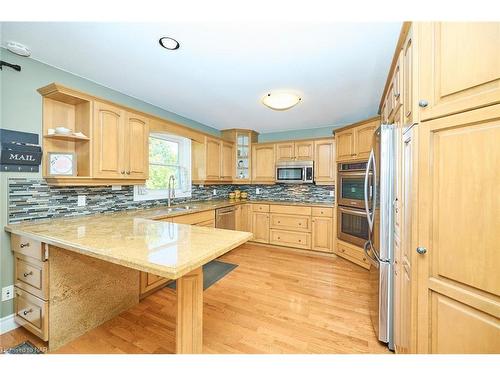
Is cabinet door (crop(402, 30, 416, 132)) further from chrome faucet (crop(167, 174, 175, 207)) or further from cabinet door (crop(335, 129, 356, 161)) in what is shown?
chrome faucet (crop(167, 174, 175, 207))

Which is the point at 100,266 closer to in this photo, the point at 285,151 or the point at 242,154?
the point at 242,154

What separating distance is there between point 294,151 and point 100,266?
3438mm

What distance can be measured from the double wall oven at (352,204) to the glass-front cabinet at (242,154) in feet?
6.02

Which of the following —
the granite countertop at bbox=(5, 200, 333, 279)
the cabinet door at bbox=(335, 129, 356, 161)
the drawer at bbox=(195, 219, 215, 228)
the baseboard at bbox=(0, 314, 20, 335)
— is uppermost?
the cabinet door at bbox=(335, 129, 356, 161)

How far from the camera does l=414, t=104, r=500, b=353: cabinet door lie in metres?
0.86

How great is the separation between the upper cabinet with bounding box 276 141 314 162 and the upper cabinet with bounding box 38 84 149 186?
2.66 meters

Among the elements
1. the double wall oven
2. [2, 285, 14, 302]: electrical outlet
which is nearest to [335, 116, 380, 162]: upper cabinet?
the double wall oven

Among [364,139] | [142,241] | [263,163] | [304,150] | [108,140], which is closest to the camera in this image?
[142,241]

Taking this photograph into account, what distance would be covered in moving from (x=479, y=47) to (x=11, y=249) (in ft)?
10.9

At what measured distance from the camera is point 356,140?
3.14 m

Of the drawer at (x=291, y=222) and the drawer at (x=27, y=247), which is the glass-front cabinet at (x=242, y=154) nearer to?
the drawer at (x=291, y=222)

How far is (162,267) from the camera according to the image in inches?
35.9

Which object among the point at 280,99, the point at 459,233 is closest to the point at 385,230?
the point at 459,233

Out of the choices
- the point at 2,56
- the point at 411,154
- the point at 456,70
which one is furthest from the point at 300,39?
the point at 2,56
